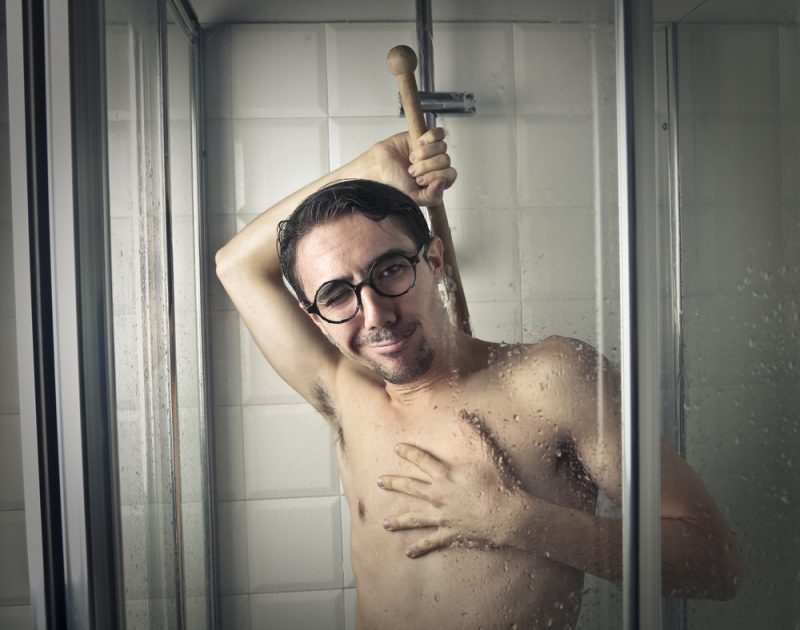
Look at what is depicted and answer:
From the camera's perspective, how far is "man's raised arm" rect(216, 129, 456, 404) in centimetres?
75

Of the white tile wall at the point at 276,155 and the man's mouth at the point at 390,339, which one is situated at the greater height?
the white tile wall at the point at 276,155

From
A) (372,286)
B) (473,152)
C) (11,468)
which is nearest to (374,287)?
(372,286)

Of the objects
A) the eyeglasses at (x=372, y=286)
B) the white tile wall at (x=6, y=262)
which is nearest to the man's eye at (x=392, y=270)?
the eyeglasses at (x=372, y=286)

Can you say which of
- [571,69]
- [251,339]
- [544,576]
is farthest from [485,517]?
[571,69]

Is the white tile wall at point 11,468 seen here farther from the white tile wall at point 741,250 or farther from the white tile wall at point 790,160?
the white tile wall at point 790,160

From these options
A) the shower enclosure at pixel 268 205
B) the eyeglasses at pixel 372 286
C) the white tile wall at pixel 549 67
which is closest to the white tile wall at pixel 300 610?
the shower enclosure at pixel 268 205

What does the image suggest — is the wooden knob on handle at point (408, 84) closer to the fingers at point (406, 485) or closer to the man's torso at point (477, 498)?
the man's torso at point (477, 498)

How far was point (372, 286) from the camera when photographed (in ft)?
2.43

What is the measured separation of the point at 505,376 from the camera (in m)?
0.75

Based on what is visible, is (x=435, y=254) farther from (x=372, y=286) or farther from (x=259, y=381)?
(x=259, y=381)

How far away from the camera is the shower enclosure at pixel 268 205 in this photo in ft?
2.39

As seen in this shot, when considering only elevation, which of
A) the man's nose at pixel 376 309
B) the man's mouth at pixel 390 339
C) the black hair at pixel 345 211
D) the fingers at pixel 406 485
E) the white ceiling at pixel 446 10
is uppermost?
the white ceiling at pixel 446 10

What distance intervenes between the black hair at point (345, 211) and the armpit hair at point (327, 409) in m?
0.11

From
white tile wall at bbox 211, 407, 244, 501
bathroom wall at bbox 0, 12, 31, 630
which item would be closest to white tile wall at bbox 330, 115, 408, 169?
white tile wall at bbox 211, 407, 244, 501
